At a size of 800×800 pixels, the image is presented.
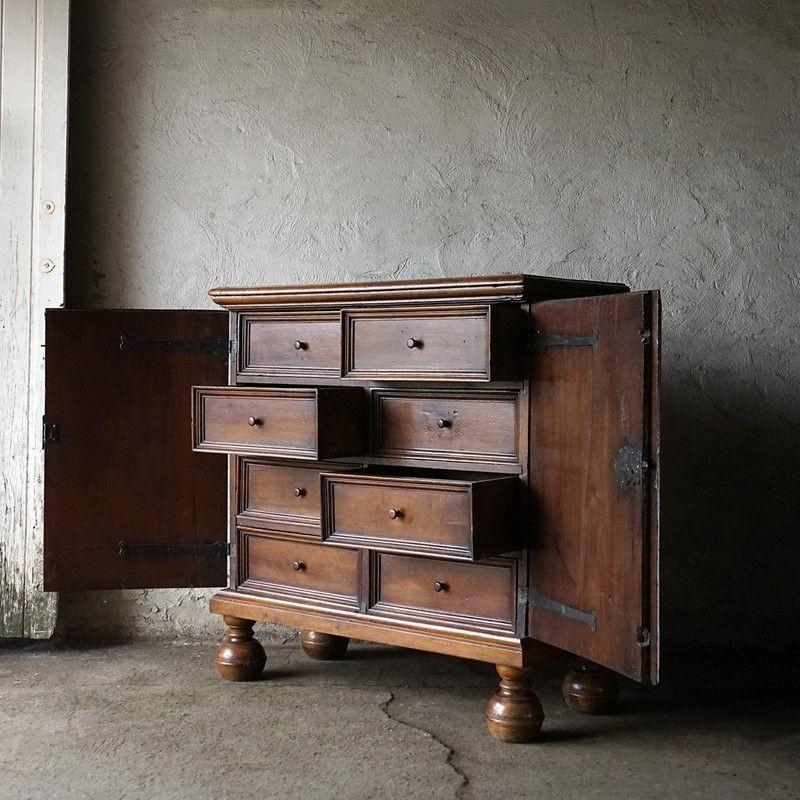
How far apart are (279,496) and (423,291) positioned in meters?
0.80

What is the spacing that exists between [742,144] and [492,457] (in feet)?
4.97

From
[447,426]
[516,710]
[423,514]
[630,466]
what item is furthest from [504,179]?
[516,710]

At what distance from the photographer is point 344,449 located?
268 centimetres

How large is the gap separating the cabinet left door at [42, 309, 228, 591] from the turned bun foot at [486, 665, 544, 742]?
1060 mm

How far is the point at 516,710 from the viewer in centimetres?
251

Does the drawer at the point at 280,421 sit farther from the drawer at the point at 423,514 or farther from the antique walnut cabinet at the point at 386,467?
the drawer at the point at 423,514

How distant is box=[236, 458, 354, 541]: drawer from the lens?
284 cm

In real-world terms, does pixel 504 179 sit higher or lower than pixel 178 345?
higher

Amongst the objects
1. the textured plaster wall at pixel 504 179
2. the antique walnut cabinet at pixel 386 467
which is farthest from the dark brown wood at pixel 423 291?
the textured plaster wall at pixel 504 179

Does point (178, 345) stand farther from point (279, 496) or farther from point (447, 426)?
point (447, 426)

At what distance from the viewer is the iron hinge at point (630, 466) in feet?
7.02

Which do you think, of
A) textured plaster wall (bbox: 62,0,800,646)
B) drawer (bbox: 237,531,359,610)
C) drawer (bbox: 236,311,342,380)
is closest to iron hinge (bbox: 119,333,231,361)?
→ drawer (bbox: 236,311,342,380)

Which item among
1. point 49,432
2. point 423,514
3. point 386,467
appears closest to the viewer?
point 423,514

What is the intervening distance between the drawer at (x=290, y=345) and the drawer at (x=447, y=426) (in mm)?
181
